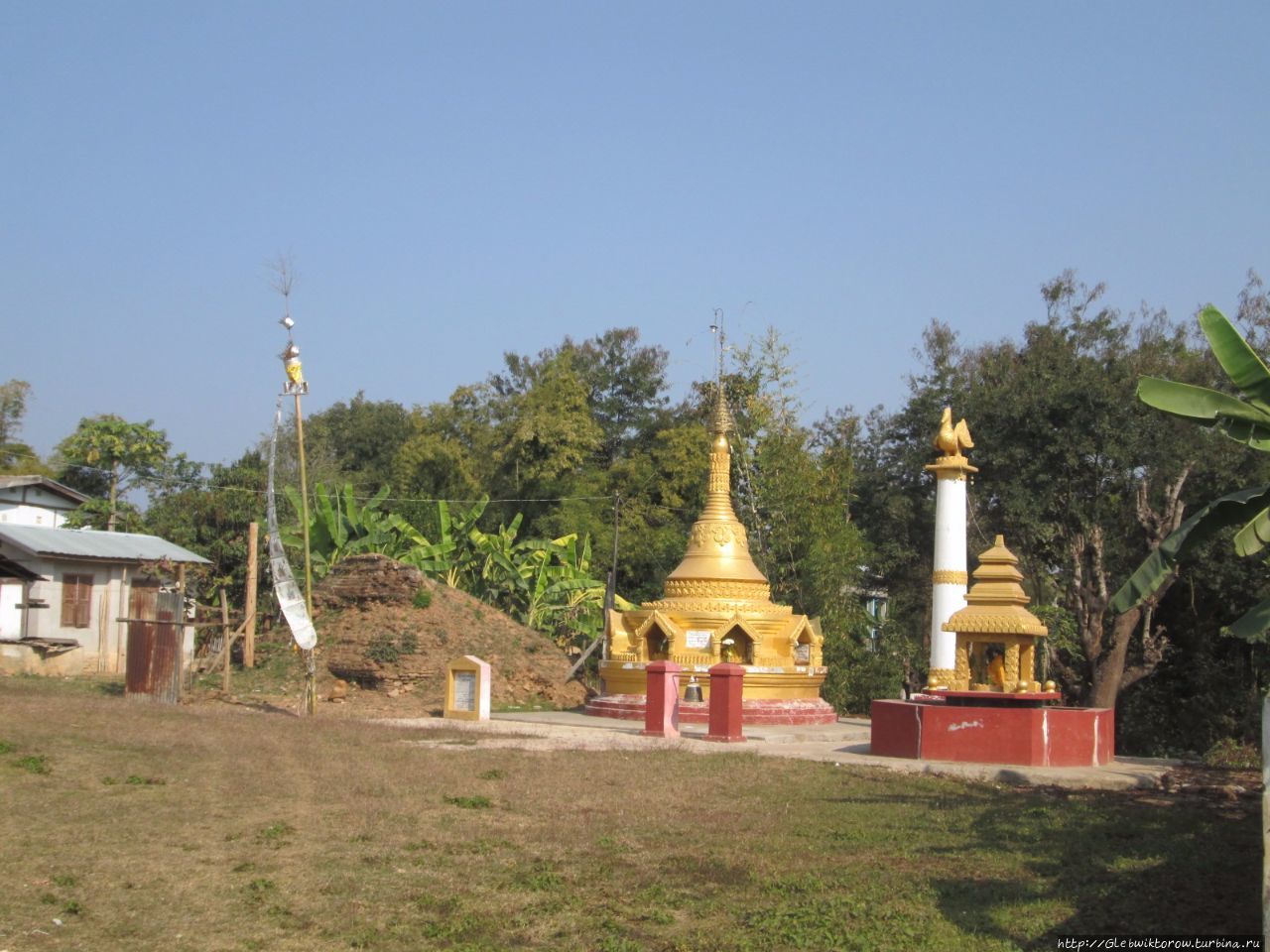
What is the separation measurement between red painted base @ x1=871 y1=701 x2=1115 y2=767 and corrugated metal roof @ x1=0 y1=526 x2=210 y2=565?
19.0 metres

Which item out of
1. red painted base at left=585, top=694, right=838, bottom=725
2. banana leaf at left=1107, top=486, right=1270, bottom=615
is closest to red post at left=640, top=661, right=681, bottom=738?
red painted base at left=585, top=694, right=838, bottom=725

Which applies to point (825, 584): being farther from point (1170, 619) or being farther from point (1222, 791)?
point (1222, 791)

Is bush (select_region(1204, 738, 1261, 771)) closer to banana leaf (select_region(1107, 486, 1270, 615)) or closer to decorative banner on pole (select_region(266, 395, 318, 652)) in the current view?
banana leaf (select_region(1107, 486, 1270, 615))

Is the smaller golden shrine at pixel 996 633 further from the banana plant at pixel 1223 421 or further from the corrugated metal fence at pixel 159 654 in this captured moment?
the corrugated metal fence at pixel 159 654

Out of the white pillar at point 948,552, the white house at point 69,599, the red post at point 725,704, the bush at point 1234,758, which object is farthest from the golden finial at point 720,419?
the bush at point 1234,758

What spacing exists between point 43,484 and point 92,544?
8.91 m

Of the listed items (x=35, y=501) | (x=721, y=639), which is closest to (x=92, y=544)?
(x=35, y=501)

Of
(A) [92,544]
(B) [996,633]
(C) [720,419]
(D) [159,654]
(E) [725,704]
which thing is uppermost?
(C) [720,419]

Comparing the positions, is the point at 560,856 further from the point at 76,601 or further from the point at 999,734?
the point at 76,601

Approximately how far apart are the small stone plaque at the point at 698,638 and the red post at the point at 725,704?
560 centimetres

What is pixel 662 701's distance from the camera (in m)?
20.5

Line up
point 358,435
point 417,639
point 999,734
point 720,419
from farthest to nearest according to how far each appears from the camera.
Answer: point 358,435
point 720,419
point 417,639
point 999,734

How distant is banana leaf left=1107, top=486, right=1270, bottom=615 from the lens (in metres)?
9.45

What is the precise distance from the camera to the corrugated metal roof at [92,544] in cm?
2817
